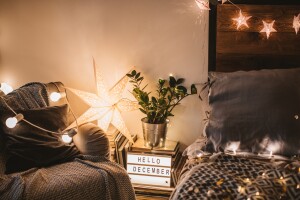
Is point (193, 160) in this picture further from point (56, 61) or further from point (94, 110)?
point (56, 61)

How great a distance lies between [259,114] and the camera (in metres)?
2.13

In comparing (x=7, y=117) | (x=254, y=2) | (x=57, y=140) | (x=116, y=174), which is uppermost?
(x=254, y=2)

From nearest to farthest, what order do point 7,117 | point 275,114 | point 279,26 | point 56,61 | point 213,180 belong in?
point 213,180 → point 275,114 → point 7,117 → point 279,26 → point 56,61

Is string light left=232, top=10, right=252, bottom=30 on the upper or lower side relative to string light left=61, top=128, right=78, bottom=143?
upper

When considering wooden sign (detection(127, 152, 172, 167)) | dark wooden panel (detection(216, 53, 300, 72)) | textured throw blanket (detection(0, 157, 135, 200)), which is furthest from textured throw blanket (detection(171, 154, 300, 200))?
dark wooden panel (detection(216, 53, 300, 72))

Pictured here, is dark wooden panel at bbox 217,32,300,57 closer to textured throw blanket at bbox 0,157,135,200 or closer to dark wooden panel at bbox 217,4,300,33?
dark wooden panel at bbox 217,4,300,33

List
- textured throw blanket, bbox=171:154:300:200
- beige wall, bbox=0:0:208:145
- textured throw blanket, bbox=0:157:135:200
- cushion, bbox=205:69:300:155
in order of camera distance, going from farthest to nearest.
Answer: beige wall, bbox=0:0:208:145 → cushion, bbox=205:69:300:155 → textured throw blanket, bbox=0:157:135:200 → textured throw blanket, bbox=171:154:300:200

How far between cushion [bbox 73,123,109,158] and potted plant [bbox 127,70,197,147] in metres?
0.40

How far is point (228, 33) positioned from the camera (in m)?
2.64

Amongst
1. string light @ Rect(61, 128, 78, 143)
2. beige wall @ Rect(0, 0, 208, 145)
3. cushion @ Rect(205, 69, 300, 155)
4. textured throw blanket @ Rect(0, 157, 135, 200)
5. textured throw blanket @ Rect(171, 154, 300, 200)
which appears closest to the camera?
textured throw blanket @ Rect(171, 154, 300, 200)

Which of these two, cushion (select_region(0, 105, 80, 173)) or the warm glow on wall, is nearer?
cushion (select_region(0, 105, 80, 173))

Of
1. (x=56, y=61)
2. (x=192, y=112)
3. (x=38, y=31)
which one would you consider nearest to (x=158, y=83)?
(x=192, y=112)

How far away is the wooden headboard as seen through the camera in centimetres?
254

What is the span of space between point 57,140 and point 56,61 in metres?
0.90
